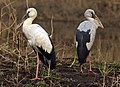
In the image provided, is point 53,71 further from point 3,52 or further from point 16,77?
point 3,52

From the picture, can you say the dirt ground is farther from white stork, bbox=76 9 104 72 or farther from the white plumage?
the white plumage

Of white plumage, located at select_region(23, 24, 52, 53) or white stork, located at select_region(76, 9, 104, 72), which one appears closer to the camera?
white plumage, located at select_region(23, 24, 52, 53)

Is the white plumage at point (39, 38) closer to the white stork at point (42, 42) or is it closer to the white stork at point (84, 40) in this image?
the white stork at point (42, 42)

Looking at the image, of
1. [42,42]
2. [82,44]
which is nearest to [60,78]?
→ [42,42]

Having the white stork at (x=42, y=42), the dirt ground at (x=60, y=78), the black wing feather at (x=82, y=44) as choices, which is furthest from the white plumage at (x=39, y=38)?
the black wing feather at (x=82, y=44)

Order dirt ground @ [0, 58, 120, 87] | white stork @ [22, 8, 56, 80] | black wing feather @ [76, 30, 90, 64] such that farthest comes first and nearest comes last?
black wing feather @ [76, 30, 90, 64] → white stork @ [22, 8, 56, 80] → dirt ground @ [0, 58, 120, 87]

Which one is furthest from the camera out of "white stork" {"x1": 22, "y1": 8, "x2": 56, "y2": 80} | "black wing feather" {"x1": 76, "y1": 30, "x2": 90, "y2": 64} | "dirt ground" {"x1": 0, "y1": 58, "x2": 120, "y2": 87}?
"black wing feather" {"x1": 76, "y1": 30, "x2": 90, "y2": 64}

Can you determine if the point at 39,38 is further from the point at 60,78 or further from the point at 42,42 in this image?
the point at 60,78

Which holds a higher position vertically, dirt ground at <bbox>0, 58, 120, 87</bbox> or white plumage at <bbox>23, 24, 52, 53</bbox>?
white plumage at <bbox>23, 24, 52, 53</bbox>

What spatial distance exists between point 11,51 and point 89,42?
1470mm

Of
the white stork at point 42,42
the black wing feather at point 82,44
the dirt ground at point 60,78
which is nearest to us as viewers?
the dirt ground at point 60,78

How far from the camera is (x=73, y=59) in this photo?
9.85 metres

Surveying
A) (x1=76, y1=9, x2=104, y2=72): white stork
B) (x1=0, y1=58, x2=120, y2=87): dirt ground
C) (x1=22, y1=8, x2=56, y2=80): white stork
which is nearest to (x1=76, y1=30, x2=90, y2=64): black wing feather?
(x1=76, y1=9, x2=104, y2=72): white stork

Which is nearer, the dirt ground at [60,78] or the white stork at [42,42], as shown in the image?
the dirt ground at [60,78]
